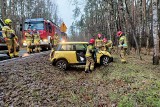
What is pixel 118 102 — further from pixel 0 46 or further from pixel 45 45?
pixel 45 45

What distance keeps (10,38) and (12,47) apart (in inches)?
26.2

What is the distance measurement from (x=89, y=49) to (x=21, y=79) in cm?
555

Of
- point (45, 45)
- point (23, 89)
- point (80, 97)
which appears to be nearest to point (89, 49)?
point (80, 97)

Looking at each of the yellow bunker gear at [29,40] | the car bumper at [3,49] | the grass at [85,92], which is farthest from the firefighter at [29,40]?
the grass at [85,92]

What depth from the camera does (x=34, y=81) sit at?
882 centimetres

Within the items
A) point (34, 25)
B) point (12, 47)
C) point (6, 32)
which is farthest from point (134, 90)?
point (34, 25)

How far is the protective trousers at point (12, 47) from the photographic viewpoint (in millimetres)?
13407

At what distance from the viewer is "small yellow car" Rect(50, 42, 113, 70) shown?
1399 centimetres

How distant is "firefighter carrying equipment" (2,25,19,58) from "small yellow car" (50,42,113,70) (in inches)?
81.7

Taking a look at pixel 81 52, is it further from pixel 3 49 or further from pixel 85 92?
pixel 85 92

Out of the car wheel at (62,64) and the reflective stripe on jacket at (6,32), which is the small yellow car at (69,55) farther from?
the reflective stripe on jacket at (6,32)

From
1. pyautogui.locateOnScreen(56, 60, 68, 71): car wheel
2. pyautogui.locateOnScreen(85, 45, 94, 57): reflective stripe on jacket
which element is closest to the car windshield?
pyautogui.locateOnScreen(56, 60, 68, 71): car wheel

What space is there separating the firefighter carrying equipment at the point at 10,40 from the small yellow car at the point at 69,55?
6.81 feet

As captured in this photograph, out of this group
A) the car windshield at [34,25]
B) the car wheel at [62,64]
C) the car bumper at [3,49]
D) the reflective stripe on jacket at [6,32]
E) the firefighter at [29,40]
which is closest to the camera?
the car bumper at [3,49]
